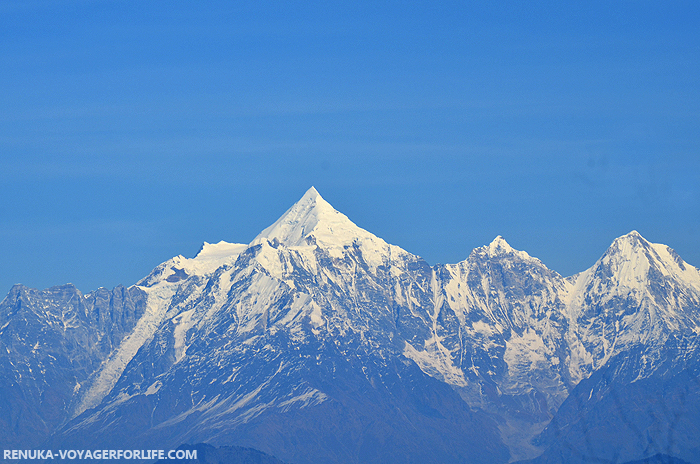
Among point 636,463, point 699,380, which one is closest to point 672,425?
point 699,380

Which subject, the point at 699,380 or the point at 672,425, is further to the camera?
the point at 699,380

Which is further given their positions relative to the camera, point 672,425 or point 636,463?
point 636,463

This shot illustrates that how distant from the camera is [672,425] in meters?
76.0

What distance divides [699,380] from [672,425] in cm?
1258

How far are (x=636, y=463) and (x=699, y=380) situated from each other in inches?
4047

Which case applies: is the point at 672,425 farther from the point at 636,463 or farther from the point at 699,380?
the point at 636,463

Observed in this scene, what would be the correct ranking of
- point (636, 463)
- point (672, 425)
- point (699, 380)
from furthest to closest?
point (636, 463)
point (699, 380)
point (672, 425)

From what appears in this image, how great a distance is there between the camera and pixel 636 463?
7362 inches

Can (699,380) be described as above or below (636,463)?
below

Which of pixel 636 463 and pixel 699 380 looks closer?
pixel 699 380

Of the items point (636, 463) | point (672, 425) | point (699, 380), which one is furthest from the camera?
point (636, 463)

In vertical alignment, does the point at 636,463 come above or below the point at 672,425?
above

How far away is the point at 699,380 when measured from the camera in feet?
288
